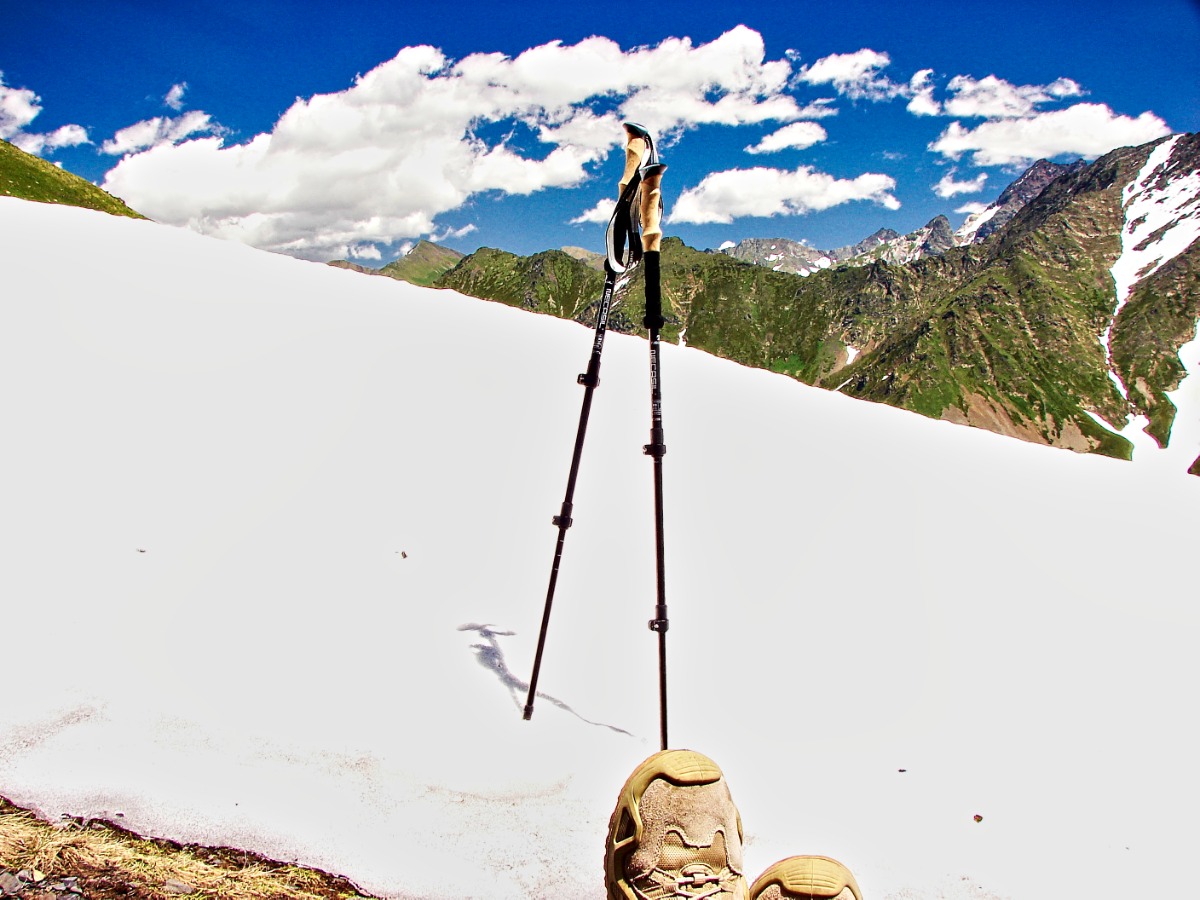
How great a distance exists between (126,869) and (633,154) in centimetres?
516

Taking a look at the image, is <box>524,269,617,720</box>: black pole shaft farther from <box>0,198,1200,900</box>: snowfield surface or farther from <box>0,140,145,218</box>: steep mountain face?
<box>0,140,145,218</box>: steep mountain face

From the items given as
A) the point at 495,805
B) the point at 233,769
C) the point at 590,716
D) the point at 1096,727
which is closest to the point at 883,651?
the point at 1096,727

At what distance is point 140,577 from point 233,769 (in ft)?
7.59

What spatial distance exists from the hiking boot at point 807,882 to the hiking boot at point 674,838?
0.58ft

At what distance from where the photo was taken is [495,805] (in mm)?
4207

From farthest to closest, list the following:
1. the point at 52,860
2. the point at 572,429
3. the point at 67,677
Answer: the point at 572,429
the point at 67,677
the point at 52,860

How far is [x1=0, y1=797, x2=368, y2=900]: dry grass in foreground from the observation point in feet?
9.93

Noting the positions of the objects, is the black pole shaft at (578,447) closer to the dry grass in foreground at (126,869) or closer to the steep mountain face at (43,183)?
the dry grass in foreground at (126,869)

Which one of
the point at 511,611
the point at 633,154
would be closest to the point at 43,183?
the point at 511,611

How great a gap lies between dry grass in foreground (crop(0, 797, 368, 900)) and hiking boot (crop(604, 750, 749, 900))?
1490 mm

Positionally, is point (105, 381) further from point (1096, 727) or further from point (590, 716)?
point (1096, 727)

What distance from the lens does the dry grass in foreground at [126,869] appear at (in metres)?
3.03

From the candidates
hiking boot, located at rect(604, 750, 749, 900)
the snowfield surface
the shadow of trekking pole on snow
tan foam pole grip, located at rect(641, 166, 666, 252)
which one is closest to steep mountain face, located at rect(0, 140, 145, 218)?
the snowfield surface

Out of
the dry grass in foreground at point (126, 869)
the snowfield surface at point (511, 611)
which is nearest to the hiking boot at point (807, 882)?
the snowfield surface at point (511, 611)
